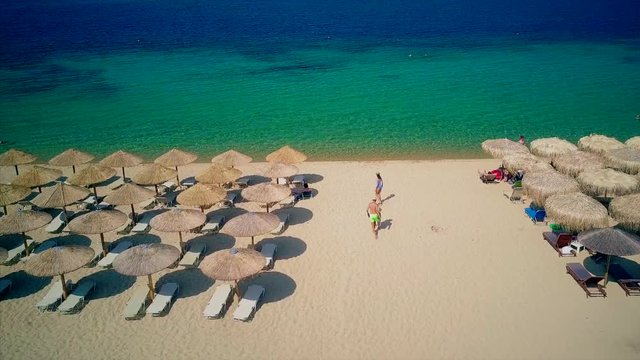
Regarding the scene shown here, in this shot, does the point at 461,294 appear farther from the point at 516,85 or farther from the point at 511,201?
the point at 516,85

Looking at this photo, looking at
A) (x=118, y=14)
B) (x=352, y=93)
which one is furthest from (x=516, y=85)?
(x=118, y=14)

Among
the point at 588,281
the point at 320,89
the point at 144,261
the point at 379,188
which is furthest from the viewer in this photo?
the point at 320,89

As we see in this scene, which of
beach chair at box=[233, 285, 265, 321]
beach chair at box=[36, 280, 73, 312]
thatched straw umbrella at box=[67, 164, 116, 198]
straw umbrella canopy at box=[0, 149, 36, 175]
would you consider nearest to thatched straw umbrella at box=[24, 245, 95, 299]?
beach chair at box=[36, 280, 73, 312]

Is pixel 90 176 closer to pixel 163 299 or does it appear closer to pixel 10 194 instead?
pixel 10 194

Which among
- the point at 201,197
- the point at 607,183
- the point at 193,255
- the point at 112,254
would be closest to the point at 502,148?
the point at 607,183

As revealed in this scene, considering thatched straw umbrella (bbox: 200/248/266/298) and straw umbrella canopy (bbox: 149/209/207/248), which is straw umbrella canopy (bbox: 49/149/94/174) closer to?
straw umbrella canopy (bbox: 149/209/207/248)
